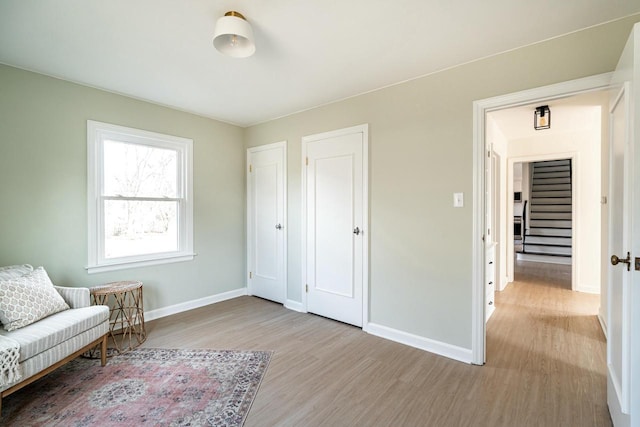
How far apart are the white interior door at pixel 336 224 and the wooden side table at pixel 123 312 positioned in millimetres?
1791

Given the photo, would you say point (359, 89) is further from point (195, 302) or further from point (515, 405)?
point (195, 302)

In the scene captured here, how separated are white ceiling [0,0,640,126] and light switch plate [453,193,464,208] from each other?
110 centimetres

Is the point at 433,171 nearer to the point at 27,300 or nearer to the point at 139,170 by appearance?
the point at 139,170

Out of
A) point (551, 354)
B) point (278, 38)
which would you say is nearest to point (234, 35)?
point (278, 38)

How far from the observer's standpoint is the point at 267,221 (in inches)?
165

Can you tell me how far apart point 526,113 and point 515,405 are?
329 centimetres

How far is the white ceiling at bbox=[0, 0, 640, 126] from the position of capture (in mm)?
1823

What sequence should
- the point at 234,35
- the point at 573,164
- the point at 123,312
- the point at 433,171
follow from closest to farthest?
the point at 234,35
the point at 433,171
the point at 123,312
the point at 573,164

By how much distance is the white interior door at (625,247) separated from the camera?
1.36 meters

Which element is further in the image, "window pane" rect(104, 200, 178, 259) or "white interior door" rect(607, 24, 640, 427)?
"window pane" rect(104, 200, 178, 259)

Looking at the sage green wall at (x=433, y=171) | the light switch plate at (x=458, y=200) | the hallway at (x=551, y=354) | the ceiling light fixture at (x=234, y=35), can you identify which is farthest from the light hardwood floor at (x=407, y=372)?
the ceiling light fixture at (x=234, y=35)

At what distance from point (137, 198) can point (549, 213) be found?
9.52m

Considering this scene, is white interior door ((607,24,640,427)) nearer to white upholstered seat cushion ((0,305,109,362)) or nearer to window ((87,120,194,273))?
white upholstered seat cushion ((0,305,109,362))

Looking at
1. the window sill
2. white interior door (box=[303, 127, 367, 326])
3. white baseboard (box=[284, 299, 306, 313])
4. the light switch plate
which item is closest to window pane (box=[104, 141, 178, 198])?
the window sill
